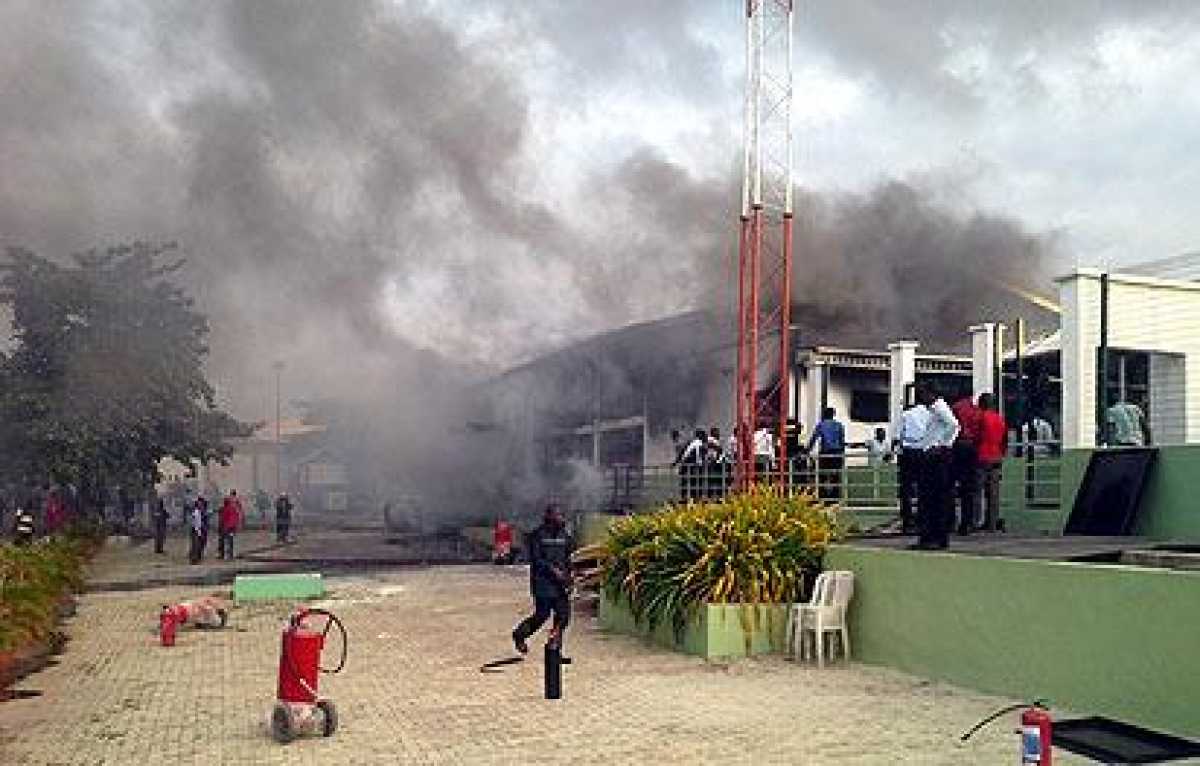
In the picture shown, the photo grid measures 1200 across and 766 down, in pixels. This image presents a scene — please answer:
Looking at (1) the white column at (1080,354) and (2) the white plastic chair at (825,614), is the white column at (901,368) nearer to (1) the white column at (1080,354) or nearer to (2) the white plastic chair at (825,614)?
(1) the white column at (1080,354)

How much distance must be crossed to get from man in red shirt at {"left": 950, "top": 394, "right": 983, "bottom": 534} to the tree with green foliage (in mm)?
18060

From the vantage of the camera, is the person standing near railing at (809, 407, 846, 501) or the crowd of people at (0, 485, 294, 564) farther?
the crowd of people at (0, 485, 294, 564)

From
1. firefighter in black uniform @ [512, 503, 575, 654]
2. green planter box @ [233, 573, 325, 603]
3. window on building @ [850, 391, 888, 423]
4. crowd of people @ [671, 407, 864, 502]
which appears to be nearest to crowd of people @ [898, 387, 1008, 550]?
crowd of people @ [671, 407, 864, 502]

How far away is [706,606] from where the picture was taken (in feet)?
30.3

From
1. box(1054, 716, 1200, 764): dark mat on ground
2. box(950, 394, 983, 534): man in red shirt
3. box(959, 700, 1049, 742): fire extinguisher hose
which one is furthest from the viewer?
box(950, 394, 983, 534): man in red shirt

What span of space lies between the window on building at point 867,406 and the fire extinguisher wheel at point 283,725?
14571 millimetres

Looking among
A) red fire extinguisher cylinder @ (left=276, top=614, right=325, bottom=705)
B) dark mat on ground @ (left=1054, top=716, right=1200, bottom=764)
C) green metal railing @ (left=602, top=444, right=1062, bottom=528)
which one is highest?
green metal railing @ (left=602, top=444, right=1062, bottom=528)

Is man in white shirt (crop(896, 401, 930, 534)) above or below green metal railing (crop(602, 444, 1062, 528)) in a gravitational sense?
above

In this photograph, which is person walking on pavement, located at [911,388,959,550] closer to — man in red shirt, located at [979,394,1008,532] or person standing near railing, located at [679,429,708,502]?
man in red shirt, located at [979,394,1008,532]

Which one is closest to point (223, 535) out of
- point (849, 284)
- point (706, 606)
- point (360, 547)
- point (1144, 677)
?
point (360, 547)

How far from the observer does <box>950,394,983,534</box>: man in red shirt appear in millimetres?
9820

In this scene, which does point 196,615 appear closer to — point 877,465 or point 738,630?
point 738,630

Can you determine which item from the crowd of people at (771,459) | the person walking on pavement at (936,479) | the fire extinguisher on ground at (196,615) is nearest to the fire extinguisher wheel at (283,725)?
the person walking on pavement at (936,479)

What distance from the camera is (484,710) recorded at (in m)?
7.53
